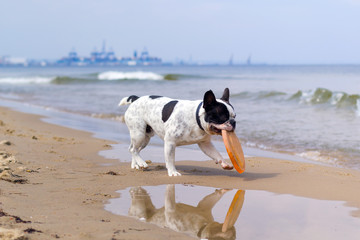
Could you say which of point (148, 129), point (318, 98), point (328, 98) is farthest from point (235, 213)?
point (318, 98)

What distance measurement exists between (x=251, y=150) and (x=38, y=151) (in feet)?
13.6

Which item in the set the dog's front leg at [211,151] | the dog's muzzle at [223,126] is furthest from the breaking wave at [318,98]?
the dog's muzzle at [223,126]

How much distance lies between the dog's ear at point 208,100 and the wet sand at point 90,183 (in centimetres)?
101

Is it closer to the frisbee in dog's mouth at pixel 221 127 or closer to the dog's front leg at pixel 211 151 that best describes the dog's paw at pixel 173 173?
the dog's front leg at pixel 211 151

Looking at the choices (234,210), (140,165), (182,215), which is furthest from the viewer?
(140,165)

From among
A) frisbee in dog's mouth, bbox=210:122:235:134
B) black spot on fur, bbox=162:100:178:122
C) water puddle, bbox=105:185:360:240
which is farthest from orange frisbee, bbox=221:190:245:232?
black spot on fur, bbox=162:100:178:122

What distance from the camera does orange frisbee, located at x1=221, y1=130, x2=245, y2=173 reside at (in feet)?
19.3

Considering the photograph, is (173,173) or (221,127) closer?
(221,127)

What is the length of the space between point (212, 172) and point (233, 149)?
36.6 inches

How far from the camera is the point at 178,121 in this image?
6.21m

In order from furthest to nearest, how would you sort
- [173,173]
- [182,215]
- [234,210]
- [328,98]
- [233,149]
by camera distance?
[328,98]
[173,173]
[233,149]
[234,210]
[182,215]

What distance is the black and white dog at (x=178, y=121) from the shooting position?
230 inches

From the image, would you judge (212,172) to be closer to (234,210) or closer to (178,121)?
(178,121)

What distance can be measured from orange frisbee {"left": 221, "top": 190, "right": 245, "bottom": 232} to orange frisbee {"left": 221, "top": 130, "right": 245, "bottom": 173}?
58 cm
